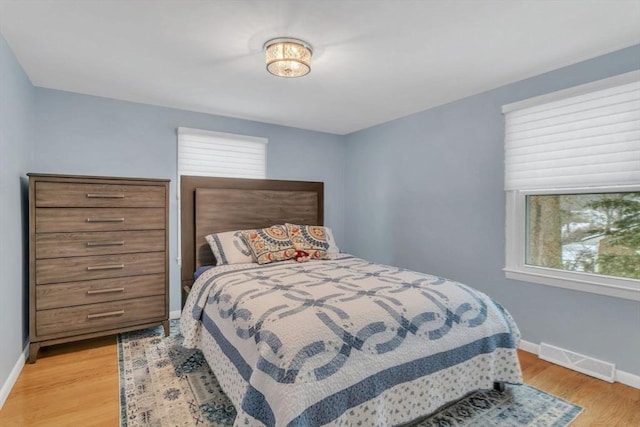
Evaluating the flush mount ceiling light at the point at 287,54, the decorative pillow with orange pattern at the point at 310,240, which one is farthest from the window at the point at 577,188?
the flush mount ceiling light at the point at 287,54

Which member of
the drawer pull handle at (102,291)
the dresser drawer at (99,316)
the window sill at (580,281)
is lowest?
the dresser drawer at (99,316)

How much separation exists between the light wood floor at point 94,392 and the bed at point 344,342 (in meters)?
0.41

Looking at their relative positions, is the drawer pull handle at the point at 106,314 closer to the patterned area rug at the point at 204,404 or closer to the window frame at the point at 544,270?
the patterned area rug at the point at 204,404

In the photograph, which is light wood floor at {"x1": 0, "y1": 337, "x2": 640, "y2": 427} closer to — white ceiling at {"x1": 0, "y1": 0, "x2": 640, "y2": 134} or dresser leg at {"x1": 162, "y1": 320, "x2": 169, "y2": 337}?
dresser leg at {"x1": 162, "y1": 320, "x2": 169, "y2": 337}

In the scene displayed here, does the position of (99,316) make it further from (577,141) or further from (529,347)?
(577,141)

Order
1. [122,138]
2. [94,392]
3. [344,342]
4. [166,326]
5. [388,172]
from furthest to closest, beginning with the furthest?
1. [388,172]
2. [122,138]
3. [166,326]
4. [94,392]
5. [344,342]

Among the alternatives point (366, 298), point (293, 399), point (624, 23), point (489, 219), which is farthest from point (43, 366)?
point (624, 23)

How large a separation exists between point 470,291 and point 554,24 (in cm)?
163

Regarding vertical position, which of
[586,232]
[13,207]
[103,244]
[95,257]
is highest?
[13,207]

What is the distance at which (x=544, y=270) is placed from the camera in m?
2.51

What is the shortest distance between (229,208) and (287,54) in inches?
71.2

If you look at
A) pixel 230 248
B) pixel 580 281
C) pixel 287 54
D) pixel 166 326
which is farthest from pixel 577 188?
pixel 166 326

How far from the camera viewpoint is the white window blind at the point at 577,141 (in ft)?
6.73

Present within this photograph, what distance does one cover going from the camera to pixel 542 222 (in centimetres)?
261
